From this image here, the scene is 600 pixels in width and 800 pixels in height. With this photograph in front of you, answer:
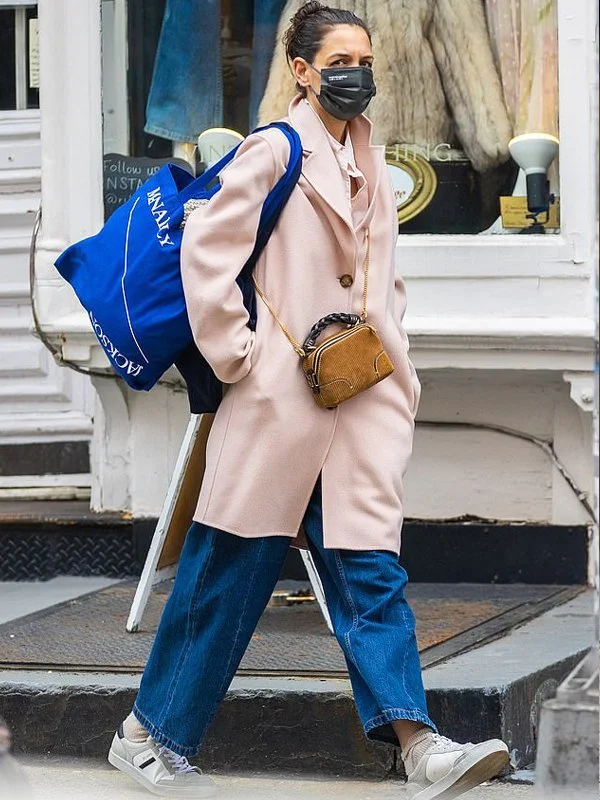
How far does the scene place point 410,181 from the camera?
5.41 metres

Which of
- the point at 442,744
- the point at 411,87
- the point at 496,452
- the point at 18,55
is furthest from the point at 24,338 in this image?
the point at 442,744

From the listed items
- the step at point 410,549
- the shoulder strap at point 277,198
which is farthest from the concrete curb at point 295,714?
the step at point 410,549

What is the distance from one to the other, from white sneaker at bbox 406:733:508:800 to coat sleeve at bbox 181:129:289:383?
94 centimetres

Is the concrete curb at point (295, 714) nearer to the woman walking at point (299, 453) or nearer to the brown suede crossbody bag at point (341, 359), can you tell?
the woman walking at point (299, 453)

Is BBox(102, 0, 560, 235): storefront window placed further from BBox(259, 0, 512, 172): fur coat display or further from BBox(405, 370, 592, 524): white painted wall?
BBox(405, 370, 592, 524): white painted wall

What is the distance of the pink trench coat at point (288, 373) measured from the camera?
3.24m

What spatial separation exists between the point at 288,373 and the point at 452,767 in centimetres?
93

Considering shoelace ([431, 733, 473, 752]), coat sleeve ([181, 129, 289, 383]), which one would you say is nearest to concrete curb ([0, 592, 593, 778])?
shoelace ([431, 733, 473, 752])

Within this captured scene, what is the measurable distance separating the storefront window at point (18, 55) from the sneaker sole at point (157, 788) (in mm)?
3446

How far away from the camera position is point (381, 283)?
3432 mm

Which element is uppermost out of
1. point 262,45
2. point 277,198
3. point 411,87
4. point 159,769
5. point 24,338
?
point 262,45

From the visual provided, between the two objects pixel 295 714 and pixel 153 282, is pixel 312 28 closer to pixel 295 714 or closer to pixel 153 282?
pixel 153 282

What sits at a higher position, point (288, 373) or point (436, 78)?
point (436, 78)

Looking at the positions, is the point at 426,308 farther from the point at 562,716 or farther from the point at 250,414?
the point at 562,716
